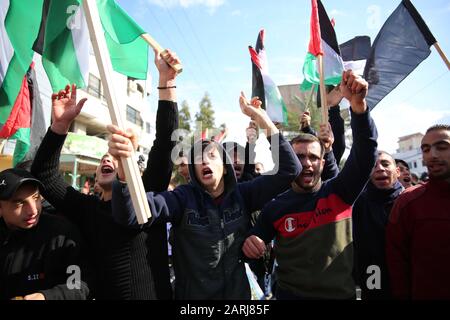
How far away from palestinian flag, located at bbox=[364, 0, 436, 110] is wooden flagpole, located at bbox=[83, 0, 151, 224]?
328 cm

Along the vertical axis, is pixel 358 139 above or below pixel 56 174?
above

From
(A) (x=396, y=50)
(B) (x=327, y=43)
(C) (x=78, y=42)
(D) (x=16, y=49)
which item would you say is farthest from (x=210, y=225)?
(A) (x=396, y=50)

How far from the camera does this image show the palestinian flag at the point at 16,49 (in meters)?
2.85

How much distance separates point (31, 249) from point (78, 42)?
1.92 metres

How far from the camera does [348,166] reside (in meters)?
2.16

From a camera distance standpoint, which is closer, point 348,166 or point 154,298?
point 154,298

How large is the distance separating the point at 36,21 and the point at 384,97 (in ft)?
12.9

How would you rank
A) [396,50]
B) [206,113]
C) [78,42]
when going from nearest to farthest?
[78,42], [396,50], [206,113]

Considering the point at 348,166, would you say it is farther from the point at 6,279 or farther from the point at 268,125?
the point at 6,279

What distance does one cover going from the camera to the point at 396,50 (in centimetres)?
415

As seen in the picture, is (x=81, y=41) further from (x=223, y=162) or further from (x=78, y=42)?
(x=223, y=162)

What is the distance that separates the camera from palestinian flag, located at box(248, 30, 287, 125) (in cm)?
456

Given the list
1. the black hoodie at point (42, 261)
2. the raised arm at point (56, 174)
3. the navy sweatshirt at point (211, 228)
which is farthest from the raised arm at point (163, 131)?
the black hoodie at point (42, 261)

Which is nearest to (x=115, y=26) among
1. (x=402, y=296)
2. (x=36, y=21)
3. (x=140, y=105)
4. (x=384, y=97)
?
(x=36, y=21)
